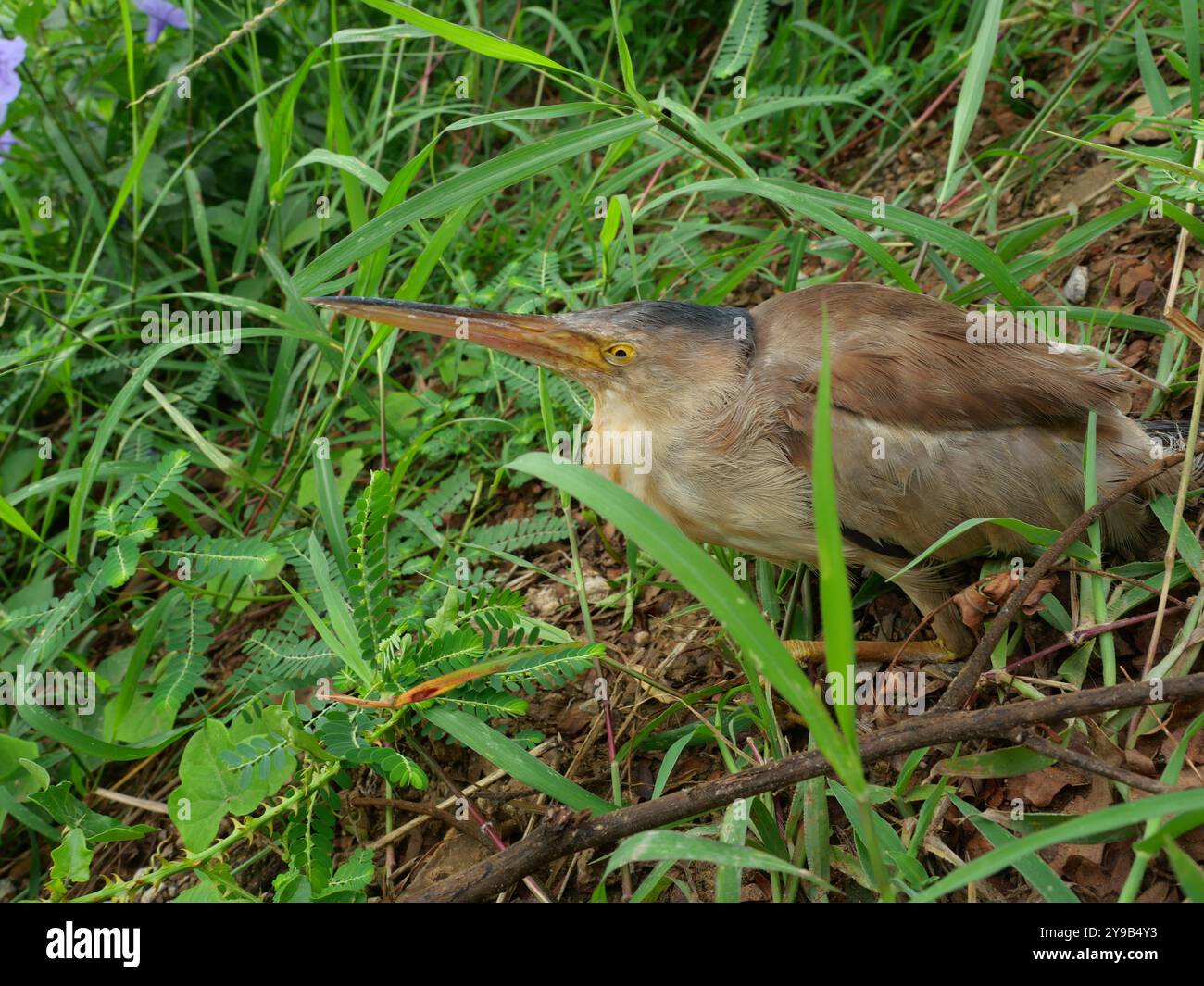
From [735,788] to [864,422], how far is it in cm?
113

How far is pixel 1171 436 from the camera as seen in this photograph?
301cm

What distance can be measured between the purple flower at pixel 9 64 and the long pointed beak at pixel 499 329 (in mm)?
1879

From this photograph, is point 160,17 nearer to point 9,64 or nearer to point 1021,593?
point 9,64

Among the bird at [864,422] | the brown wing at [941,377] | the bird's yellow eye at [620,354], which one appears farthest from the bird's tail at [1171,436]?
the bird's yellow eye at [620,354]

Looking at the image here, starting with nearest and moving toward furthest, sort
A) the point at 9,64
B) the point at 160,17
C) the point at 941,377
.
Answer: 1. the point at 941,377
2. the point at 9,64
3. the point at 160,17

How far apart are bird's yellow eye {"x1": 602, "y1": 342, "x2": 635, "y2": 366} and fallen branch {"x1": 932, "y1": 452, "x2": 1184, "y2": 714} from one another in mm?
1292

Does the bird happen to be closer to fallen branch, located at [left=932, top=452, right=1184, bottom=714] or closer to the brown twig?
fallen branch, located at [left=932, top=452, right=1184, bottom=714]

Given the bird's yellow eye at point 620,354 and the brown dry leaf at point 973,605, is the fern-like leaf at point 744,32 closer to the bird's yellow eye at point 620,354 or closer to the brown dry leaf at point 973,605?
the bird's yellow eye at point 620,354

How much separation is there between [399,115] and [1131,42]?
317 centimetres

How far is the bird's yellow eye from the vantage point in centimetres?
313

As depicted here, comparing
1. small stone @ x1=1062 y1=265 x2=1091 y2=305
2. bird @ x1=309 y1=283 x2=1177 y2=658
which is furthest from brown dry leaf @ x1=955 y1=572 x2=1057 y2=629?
small stone @ x1=1062 y1=265 x2=1091 y2=305

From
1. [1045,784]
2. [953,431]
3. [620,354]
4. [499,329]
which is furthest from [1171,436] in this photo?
[499,329]

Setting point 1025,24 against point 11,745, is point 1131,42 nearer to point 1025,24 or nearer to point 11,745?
point 1025,24

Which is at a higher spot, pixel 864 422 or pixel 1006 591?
pixel 864 422
